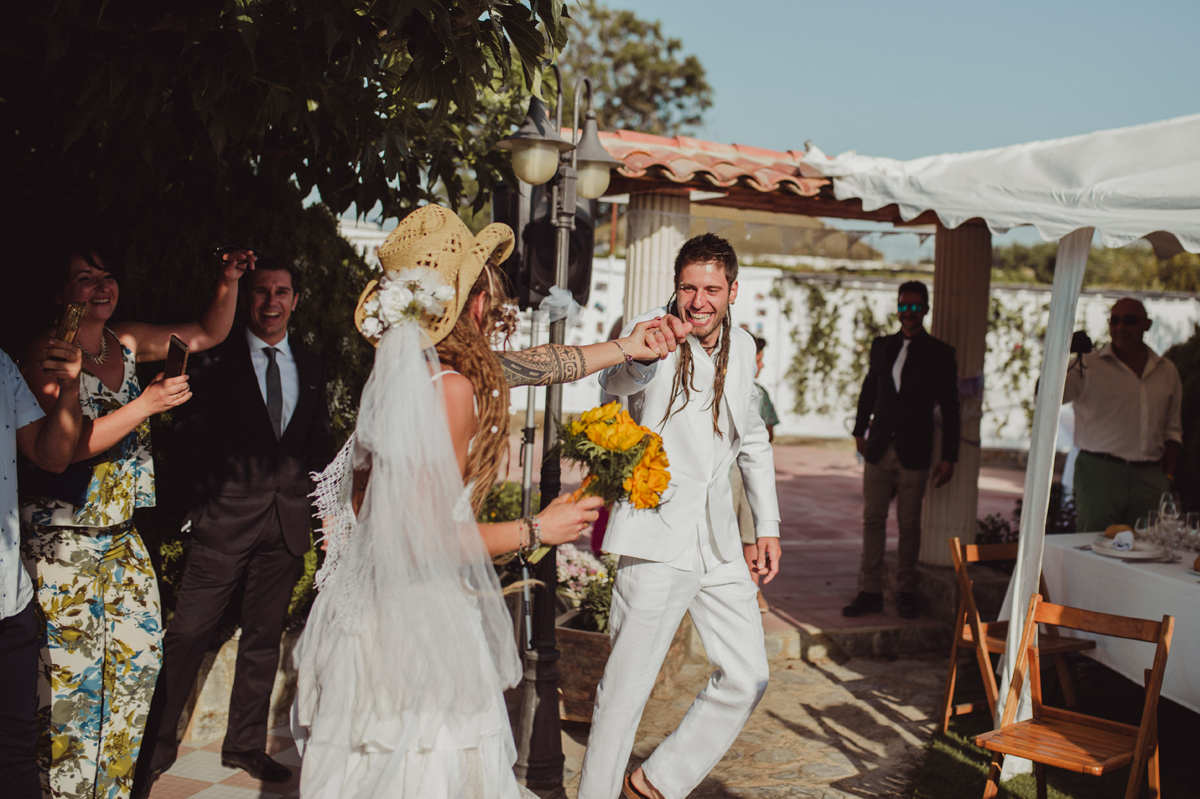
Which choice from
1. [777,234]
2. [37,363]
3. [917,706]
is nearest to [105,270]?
[37,363]

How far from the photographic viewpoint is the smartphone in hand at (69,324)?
292 centimetres

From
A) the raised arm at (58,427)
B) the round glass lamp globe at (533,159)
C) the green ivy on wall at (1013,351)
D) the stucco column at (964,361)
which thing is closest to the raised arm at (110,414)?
the raised arm at (58,427)

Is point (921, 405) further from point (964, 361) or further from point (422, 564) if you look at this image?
point (422, 564)

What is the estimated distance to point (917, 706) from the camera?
524cm

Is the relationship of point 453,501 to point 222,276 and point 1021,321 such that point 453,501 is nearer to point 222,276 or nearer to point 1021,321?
point 222,276

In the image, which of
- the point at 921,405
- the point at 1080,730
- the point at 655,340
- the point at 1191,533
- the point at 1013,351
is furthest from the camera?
the point at 1013,351

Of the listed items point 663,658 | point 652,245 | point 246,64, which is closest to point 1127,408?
point 652,245

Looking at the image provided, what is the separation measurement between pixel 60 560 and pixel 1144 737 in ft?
12.8

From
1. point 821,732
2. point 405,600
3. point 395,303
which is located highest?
point 395,303

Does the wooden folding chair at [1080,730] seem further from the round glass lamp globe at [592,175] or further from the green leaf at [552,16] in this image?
the green leaf at [552,16]

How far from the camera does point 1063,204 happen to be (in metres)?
4.54

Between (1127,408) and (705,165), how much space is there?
3.00 m

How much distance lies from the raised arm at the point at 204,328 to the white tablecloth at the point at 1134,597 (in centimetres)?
415

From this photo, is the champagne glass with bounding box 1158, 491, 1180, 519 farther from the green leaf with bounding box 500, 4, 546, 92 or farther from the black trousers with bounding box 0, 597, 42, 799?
the black trousers with bounding box 0, 597, 42, 799
